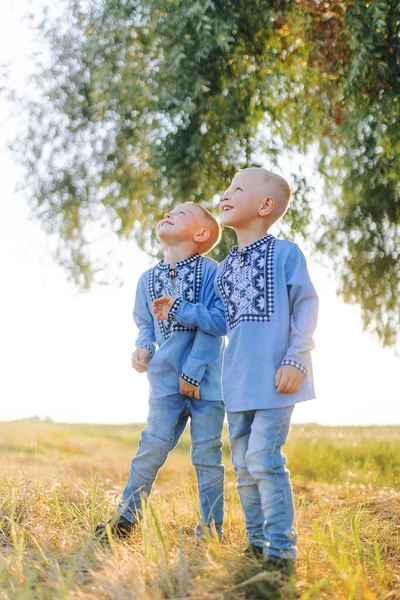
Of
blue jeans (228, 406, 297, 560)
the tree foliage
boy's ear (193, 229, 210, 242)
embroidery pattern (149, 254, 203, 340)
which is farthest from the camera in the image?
the tree foliage

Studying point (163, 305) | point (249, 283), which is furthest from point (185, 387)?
point (249, 283)

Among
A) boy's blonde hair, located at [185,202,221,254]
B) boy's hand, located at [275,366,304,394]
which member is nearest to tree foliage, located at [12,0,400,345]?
boy's blonde hair, located at [185,202,221,254]

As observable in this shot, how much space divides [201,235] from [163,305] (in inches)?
22.1

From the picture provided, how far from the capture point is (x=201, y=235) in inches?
170

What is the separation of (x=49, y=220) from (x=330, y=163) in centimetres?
350

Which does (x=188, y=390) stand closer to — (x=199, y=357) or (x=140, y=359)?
(x=199, y=357)

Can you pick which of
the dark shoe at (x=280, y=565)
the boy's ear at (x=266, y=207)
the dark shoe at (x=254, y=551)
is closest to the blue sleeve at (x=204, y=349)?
the boy's ear at (x=266, y=207)

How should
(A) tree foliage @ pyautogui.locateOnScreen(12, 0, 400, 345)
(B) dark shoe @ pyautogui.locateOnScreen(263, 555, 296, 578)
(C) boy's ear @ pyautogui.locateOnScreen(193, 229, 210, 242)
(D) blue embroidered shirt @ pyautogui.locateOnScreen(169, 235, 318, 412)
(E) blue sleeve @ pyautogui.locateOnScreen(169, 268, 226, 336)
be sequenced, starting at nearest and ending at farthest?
1. (B) dark shoe @ pyautogui.locateOnScreen(263, 555, 296, 578)
2. (D) blue embroidered shirt @ pyautogui.locateOnScreen(169, 235, 318, 412)
3. (E) blue sleeve @ pyautogui.locateOnScreen(169, 268, 226, 336)
4. (C) boy's ear @ pyautogui.locateOnScreen(193, 229, 210, 242)
5. (A) tree foliage @ pyautogui.locateOnScreen(12, 0, 400, 345)

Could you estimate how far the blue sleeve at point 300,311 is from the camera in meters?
3.52

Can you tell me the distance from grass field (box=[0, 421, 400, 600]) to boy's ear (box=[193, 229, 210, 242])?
158 cm

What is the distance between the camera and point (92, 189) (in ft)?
28.2

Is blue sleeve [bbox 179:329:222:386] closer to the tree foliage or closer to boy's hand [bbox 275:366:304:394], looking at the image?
boy's hand [bbox 275:366:304:394]

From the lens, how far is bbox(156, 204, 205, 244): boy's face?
4281mm

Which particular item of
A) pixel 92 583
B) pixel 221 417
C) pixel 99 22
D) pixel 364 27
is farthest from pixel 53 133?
pixel 92 583
